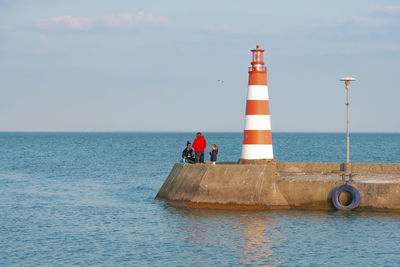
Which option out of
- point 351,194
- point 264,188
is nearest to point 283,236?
point 264,188

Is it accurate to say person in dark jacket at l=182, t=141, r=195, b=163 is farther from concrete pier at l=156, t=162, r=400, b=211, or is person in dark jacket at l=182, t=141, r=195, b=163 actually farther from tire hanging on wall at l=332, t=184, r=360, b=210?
tire hanging on wall at l=332, t=184, r=360, b=210

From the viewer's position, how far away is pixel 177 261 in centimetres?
1680

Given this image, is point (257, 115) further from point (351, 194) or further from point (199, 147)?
point (351, 194)

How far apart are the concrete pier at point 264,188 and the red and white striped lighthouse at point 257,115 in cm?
125

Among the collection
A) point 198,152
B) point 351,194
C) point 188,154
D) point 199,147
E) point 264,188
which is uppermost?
point 199,147

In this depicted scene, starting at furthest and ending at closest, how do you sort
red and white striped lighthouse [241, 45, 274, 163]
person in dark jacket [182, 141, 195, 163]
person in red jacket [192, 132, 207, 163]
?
person in dark jacket [182, 141, 195, 163], person in red jacket [192, 132, 207, 163], red and white striped lighthouse [241, 45, 274, 163]

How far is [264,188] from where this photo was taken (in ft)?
77.8

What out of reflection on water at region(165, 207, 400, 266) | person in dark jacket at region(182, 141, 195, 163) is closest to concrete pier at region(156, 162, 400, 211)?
reflection on water at region(165, 207, 400, 266)

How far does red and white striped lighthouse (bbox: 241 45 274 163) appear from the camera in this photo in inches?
992

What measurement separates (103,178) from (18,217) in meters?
17.3

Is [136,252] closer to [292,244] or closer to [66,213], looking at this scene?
[292,244]

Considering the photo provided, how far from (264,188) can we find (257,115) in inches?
128

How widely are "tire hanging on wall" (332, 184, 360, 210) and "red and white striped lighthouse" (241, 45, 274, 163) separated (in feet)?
12.3

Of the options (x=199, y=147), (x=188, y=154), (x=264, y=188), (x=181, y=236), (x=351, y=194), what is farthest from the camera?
(x=188, y=154)
